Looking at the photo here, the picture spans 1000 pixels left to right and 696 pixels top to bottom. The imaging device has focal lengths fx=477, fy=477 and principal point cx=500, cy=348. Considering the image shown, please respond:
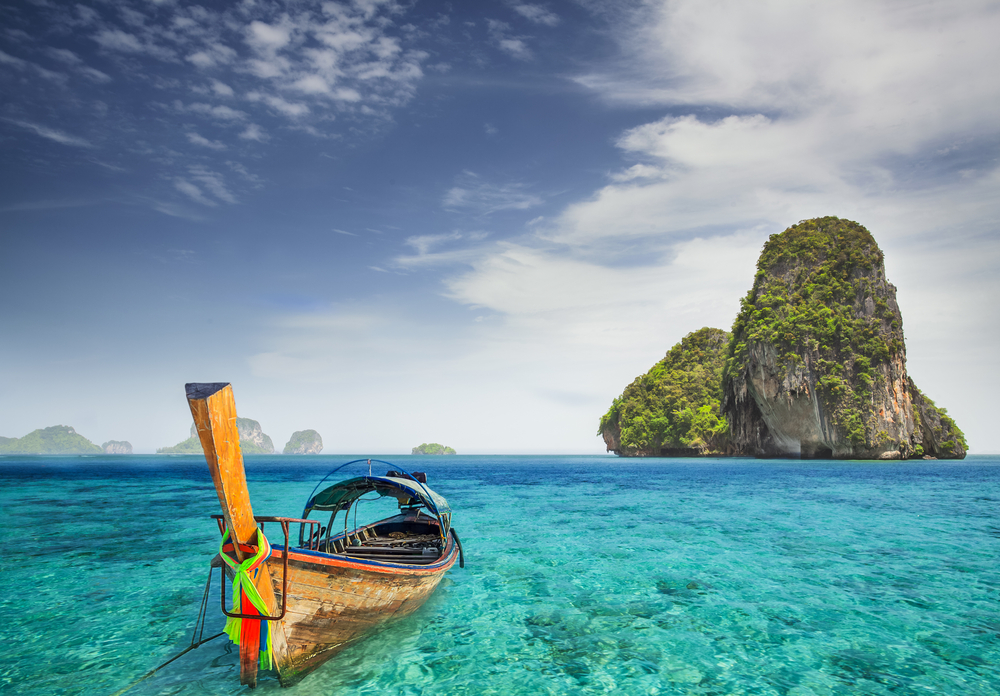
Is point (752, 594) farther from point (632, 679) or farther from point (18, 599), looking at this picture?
point (18, 599)

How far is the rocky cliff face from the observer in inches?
2383

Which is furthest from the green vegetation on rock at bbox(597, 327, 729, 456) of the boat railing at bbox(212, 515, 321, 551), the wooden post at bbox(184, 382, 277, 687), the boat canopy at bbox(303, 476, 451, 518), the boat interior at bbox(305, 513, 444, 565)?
the wooden post at bbox(184, 382, 277, 687)

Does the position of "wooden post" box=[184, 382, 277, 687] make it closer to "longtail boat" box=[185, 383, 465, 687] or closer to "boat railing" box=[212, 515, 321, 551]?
"longtail boat" box=[185, 383, 465, 687]

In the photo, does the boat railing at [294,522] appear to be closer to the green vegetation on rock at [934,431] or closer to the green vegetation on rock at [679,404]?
the green vegetation on rock at [934,431]

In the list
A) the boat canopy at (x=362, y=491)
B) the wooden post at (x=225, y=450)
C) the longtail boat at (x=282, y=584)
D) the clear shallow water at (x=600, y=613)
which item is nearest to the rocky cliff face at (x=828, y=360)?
the clear shallow water at (x=600, y=613)

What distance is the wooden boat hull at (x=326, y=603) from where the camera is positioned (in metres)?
5.59

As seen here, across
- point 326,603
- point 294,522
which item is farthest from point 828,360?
point 326,603

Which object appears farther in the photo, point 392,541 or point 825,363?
point 825,363

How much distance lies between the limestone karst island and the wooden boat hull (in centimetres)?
6681

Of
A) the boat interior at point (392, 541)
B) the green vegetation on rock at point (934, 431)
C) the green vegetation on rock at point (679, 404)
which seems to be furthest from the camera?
the green vegetation on rock at point (679, 404)

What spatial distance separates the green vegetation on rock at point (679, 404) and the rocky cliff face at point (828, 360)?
1486 centimetres

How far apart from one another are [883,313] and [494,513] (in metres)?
67.5

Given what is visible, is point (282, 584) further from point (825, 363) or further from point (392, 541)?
point (825, 363)

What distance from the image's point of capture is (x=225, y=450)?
4180 millimetres
